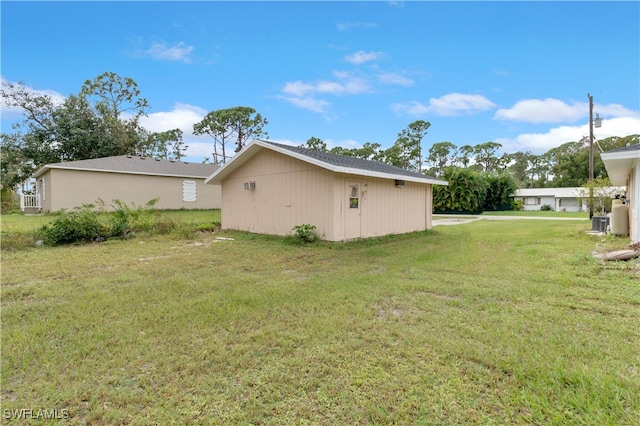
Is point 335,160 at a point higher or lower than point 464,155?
lower

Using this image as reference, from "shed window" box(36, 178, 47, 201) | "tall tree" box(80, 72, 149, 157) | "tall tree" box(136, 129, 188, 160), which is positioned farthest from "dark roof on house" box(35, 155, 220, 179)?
"tall tree" box(136, 129, 188, 160)

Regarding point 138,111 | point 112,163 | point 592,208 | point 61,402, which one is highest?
point 138,111

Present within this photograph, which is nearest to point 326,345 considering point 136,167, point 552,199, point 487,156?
point 136,167

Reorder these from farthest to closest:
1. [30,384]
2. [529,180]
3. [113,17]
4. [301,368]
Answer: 1. [529,180]
2. [113,17]
3. [301,368]
4. [30,384]

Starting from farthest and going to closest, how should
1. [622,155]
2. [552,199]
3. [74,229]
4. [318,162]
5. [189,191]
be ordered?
[552,199]
[189,191]
[74,229]
[318,162]
[622,155]

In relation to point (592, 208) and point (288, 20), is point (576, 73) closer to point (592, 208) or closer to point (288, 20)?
point (592, 208)

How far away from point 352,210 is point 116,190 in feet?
50.1

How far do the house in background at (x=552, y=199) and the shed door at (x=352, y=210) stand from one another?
1255 inches

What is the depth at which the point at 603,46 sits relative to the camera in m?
9.73

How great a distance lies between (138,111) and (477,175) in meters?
32.0

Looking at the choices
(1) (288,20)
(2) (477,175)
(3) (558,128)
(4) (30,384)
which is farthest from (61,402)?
(3) (558,128)

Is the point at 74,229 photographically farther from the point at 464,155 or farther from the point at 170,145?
the point at 464,155

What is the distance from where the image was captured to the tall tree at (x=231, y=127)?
3534 centimetres

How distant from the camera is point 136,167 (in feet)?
60.2
